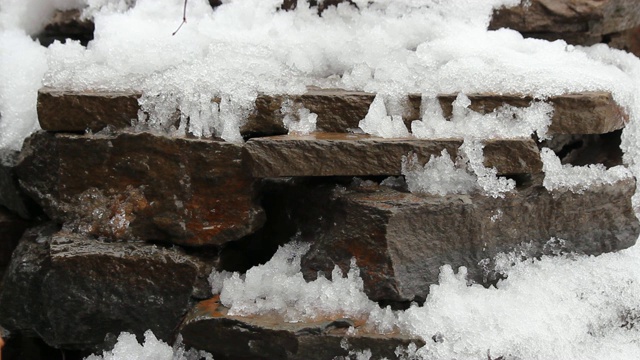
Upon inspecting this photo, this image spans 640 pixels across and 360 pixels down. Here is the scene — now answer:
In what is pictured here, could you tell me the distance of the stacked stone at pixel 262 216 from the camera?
2.09 metres

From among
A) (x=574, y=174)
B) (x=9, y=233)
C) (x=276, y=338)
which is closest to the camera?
(x=276, y=338)

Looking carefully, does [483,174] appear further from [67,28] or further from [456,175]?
[67,28]

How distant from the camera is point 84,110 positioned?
2.33 meters

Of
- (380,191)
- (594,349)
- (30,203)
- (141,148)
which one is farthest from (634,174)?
(30,203)

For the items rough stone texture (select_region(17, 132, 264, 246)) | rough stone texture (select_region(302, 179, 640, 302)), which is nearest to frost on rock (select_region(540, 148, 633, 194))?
rough stone texture (select_region(302, 179, 640, 302))

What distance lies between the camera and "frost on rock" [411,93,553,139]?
218 cm

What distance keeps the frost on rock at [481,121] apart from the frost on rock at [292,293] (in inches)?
20.4

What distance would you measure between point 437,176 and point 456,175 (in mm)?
63

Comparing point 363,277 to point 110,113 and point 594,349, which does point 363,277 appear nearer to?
point 594,349

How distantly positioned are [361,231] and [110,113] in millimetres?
950

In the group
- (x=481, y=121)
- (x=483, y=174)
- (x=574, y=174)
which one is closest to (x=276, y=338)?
(x=483, y=174)

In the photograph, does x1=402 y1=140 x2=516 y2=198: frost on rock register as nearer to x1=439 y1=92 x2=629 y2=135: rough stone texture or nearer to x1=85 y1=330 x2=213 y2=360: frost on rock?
x1=439 y1=92 x2=629 y2=135: rough stone texture

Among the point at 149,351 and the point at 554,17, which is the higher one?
the point at 554,17

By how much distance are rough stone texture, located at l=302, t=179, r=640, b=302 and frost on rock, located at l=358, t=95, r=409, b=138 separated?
7.4 inches
